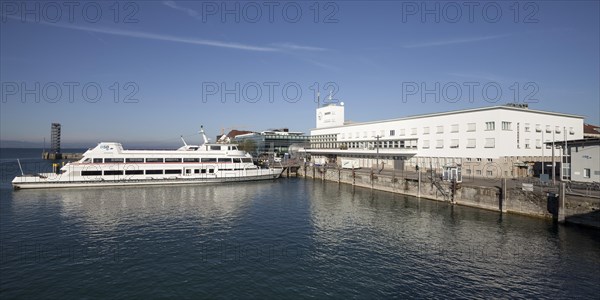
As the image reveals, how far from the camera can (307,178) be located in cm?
7594

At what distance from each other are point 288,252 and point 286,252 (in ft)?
0.49

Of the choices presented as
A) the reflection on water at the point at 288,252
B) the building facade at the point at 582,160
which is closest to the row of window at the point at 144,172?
the reflection on water at the point at 288,252

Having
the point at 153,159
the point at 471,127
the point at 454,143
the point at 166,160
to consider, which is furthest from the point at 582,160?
the point at 153,159

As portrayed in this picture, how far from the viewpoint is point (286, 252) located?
76.8 ft

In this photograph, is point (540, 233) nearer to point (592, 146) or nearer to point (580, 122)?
point (592, 146)

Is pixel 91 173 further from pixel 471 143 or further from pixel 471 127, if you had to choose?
pixel 471 127

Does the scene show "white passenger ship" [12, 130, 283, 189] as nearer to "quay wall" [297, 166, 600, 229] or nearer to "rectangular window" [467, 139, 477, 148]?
"quay wall" [297, 166, 600, 229]

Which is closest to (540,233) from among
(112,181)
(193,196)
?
(193,196)

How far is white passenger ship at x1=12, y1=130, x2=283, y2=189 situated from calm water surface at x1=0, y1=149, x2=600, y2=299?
14.6 metres

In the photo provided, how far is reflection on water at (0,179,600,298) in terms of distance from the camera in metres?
17.7

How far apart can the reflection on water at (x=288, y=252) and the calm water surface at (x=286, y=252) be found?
0.29 feet

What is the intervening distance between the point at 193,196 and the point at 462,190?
120 ft

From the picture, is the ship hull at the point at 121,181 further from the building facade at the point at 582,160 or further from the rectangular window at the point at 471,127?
the building facade at the point at 582,160

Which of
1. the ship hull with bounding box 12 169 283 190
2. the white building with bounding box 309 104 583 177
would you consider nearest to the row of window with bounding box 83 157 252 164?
the ship hull with bounding box 12 169 283 190
